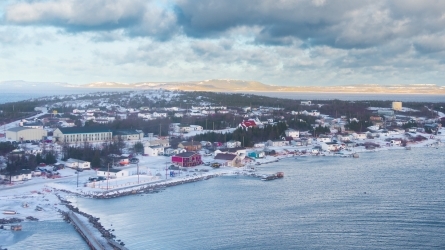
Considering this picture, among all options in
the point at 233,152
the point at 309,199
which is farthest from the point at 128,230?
the point at 233,152

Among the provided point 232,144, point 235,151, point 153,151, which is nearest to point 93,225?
point 153,151

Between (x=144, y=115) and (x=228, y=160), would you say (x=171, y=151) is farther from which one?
(x=144, y=115)

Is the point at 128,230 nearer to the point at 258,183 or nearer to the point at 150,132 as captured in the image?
the point at 258,183

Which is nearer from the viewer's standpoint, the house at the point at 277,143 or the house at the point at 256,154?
the house at the point at 256,154

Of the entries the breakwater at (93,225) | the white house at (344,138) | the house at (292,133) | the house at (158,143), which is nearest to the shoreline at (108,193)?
the breakwater at (93,225)

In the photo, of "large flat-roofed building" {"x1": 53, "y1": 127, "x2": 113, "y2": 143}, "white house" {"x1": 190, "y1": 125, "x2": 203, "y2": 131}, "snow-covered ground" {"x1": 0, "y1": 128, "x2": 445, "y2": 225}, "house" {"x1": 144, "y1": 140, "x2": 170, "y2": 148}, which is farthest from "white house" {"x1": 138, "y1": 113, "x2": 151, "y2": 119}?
"snow-covered ground" {"x1": 0, "y1": 128, "x2": 445, "y2": 225}

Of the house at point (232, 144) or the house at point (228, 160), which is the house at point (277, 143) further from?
the house at point (228, 160)
